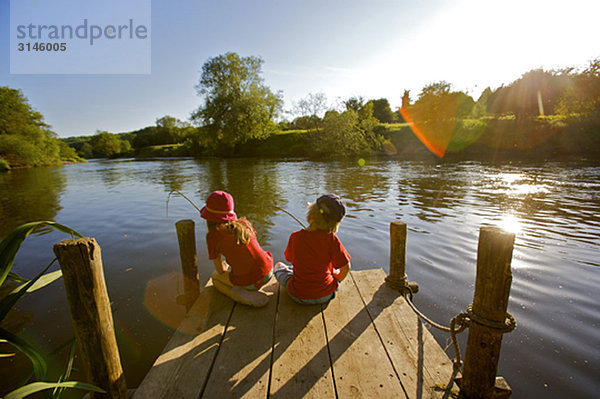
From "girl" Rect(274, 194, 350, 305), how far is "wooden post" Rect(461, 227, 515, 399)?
1.36 m

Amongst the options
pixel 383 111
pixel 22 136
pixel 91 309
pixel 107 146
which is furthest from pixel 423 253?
pixel 107 146

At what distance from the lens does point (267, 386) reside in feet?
7.25

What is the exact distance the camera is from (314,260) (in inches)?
121

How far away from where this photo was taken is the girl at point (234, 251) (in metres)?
3.33

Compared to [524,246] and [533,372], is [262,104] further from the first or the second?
[533,372]

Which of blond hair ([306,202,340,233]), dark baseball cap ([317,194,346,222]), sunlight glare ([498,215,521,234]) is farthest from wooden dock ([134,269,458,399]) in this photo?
sunlight glare ([498,215,521,234])

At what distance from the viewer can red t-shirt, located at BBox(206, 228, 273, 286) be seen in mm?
3363

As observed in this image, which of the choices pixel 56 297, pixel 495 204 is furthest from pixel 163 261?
pixel 495 204

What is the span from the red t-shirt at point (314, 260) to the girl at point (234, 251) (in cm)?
48

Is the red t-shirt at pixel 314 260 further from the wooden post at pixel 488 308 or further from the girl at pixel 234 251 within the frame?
the wooden post at pixel 488 308

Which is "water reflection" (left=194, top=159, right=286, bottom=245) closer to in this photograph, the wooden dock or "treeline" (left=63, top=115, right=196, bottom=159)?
the wooden dock

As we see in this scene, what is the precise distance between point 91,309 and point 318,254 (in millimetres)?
2026

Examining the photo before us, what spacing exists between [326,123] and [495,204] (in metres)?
29.3

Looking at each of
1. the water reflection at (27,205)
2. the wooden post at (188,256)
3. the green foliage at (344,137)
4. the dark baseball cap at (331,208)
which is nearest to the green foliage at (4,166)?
the water reflection at (27,205)
